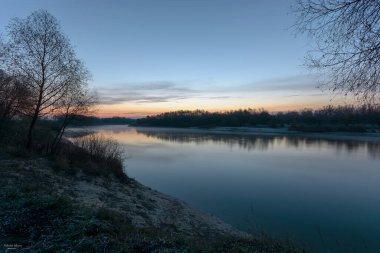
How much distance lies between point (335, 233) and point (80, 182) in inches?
337

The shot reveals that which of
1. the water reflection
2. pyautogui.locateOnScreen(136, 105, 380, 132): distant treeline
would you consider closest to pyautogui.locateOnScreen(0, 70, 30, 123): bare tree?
the water reflection

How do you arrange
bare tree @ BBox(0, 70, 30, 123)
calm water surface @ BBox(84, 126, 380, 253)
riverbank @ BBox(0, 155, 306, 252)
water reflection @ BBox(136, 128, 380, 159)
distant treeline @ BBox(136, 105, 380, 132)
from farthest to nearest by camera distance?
distant treeline @ BBox(136, 105, 380, 132) < water reflection @ BBox(136, 128, 380, 159) < bare tree @ BBox(0, 70, 30, 123) < calm water surface @ BBox(84, 126, 380, 253) < riverbank @ BBox(0, 155, 306, 252)

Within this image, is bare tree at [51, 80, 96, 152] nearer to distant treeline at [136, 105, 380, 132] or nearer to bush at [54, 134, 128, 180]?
bush at [54, 134, 128, 180]

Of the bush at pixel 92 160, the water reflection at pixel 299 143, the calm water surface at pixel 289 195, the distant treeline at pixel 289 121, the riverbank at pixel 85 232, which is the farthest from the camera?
the distant treeline at pixel 289 121

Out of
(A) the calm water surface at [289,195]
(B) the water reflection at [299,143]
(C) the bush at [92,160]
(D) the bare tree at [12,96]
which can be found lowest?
(B) the water reflection at [299,143]

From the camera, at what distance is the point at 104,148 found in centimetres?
1712

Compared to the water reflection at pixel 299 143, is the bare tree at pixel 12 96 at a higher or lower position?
higher

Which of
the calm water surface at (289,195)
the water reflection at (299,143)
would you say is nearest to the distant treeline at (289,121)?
the water reflection at (299,143)

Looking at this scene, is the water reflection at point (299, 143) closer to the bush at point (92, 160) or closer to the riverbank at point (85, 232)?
the bush at point (92, 160)

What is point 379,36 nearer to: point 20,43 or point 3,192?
point 3,192

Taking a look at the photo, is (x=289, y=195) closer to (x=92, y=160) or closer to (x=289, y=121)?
(x=92, y=160)

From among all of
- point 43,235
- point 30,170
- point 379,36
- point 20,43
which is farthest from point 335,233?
point 20,43

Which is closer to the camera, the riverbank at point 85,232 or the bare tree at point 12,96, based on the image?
the riverbank at point 85,232

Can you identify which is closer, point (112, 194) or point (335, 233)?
point (335, 233)
